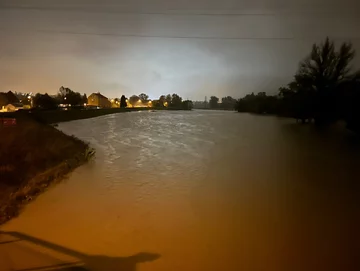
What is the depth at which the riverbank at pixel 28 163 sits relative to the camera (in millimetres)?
A: 9641

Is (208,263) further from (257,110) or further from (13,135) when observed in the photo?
(257,110)

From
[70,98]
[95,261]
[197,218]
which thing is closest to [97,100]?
[70,98]

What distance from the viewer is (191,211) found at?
9.23 meters

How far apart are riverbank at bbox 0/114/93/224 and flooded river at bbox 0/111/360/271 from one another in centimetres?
42

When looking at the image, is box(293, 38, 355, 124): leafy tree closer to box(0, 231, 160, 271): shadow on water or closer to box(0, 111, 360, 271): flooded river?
box(0, 111, 360, 271): flooded river

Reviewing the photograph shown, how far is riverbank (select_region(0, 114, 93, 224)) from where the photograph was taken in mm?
9641

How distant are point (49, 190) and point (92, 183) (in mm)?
1708

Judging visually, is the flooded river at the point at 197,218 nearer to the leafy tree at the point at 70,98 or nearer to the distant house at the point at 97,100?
the leafy tree at the point at 70,98

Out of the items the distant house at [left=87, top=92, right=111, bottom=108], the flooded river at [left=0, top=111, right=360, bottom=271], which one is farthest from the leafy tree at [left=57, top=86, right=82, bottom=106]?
the flooded river at [left=0, top=111, right=360, bottom=271]

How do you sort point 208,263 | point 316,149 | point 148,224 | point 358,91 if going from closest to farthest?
point 208,263 → point 148,224 → point 316,149 → point 358,91

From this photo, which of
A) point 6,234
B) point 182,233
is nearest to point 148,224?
point 182,233

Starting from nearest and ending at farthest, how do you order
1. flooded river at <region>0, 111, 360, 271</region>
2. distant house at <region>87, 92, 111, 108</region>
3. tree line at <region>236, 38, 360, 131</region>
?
flooded river at <region>0, 111, 360, 271</region>, tree line at <region>236, 38, 360, 131</region>, distant house at <region>87, 92, 111, 108</region>

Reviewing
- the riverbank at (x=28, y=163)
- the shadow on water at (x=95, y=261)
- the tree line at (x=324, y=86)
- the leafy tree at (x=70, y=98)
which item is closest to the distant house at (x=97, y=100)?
the leafy tree at (x=70, y=98)

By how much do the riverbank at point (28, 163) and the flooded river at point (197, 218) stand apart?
424 mm
